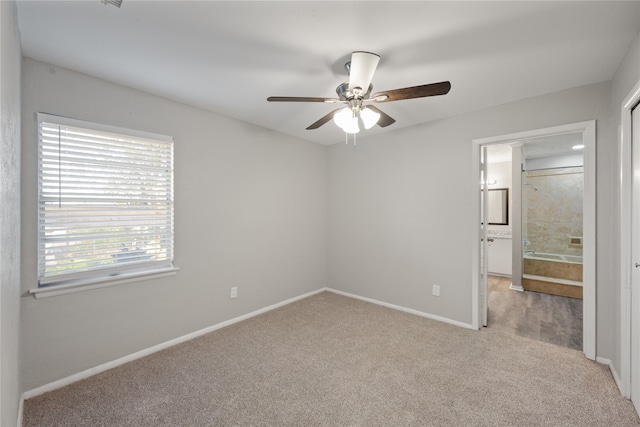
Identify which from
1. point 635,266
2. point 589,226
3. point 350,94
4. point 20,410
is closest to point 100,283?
point 20,410

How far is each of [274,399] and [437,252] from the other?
2.38 meters

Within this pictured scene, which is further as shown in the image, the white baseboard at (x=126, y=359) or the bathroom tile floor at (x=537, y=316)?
the bathroom tile floor at (x=537, y=316)

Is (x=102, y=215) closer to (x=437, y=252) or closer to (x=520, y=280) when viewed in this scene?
(x=437, y=252)

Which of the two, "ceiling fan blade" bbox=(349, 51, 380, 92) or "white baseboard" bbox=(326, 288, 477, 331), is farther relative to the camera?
"white baseboard" bbox=(326, 288, 477, 331)

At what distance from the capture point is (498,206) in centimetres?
579

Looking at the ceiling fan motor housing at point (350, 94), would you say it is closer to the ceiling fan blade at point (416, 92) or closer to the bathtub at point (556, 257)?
the ceiling fan blade at point (416, 92)

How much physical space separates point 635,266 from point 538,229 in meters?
4.29

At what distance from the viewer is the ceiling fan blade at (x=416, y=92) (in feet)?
5.51

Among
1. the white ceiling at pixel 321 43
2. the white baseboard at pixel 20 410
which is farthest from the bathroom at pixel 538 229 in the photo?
the white baseboard at pixel 20 410

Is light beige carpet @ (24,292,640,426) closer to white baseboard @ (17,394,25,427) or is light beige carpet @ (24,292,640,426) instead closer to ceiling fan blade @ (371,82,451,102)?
white baseboard @ (17,394,25,427)

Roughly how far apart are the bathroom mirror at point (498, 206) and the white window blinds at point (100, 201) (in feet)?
19.5

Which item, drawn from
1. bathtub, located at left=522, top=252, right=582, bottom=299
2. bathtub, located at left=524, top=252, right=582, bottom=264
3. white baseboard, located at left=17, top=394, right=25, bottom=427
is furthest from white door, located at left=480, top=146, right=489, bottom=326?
white baseboard, located at left=17, top=394, right=25, bottom=427

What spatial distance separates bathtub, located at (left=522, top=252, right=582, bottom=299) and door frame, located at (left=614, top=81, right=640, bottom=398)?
286cm

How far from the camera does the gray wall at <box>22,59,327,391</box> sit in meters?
2.02
